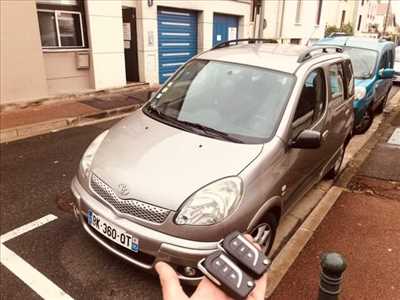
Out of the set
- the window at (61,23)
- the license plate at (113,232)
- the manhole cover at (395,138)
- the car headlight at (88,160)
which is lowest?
the manhole cover at (395,138)

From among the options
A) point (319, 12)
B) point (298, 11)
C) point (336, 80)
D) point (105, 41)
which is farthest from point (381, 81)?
point (319, 12)

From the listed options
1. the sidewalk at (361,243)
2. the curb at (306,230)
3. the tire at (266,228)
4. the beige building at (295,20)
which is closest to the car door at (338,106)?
the curb at (306,230)

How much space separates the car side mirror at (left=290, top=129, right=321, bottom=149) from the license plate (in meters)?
1.57

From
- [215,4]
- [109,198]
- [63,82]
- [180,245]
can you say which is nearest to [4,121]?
[63,82]

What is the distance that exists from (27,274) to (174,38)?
9.96 metres

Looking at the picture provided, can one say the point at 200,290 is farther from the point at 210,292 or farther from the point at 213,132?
the point at 213,132

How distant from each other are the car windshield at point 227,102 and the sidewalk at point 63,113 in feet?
9.72

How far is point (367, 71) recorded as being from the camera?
713cm

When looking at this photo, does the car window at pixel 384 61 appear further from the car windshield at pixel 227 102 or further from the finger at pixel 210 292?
the finger at pixel 210 292

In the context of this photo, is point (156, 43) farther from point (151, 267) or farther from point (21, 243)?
point (151, 267)

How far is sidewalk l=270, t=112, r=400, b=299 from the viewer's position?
2.89 meters

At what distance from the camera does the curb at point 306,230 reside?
3.03m

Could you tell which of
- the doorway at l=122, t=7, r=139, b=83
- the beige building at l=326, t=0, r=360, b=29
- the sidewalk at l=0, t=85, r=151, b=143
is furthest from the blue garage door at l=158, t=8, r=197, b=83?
the beige building at l=326, t=0, r=360, b=29

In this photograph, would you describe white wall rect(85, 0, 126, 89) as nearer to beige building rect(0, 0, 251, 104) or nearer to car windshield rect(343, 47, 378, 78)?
beige building rect(0, 0, 251, 104)
